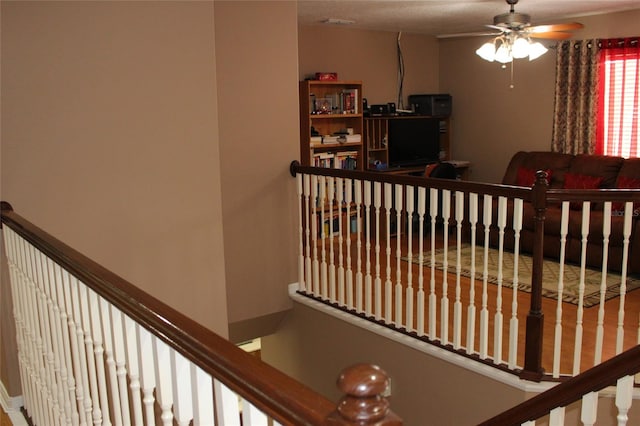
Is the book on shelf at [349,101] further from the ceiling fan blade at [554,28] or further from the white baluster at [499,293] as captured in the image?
the white baluster at [499,293]

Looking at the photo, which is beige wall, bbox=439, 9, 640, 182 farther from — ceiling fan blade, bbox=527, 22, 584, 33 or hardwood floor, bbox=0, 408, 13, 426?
hardwood floor, bbox=0, 408, 13, 426

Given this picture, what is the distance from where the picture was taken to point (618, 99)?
633 cm

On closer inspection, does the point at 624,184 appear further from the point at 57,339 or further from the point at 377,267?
the point at 57,339

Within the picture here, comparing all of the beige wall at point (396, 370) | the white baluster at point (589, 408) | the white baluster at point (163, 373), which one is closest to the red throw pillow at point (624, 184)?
the beige wall at point (396, 370)

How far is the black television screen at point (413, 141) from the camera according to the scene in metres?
7.29

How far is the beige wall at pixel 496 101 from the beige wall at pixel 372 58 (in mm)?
Result: 329

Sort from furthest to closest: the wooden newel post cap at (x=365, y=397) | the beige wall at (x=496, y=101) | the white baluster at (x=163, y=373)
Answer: the beige wall at (x=496, y=101) → the white baluster at (x=163, y=373) → the wooden newel post cap at (x=365, y=397)

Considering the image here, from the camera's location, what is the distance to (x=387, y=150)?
23.7ft

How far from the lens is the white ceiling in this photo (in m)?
5.53

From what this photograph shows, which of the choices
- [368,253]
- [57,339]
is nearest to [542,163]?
[368,253]

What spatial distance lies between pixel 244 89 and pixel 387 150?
3.23m

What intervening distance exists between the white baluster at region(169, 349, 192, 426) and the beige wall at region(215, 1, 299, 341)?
10.4 feet

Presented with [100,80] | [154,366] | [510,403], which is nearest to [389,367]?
[510,403]

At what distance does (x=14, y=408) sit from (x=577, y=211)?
16.4 ft
